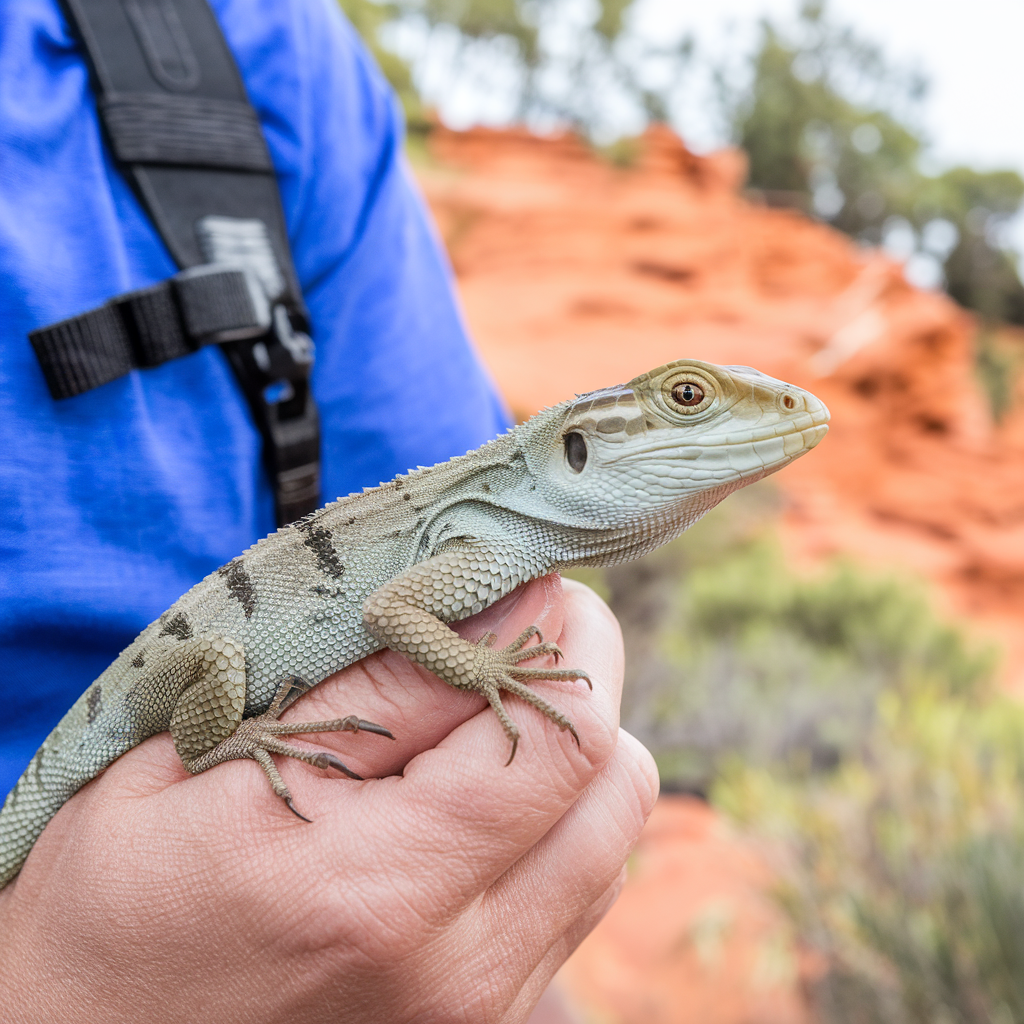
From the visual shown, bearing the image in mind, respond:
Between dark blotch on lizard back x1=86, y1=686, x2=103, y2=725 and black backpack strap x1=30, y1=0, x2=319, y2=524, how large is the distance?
0.68m

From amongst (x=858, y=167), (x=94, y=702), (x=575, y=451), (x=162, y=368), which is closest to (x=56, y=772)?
(x=94, y=702)

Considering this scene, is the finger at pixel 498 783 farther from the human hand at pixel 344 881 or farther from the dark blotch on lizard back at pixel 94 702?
the dark blotch on lizard back at pixel 94 702

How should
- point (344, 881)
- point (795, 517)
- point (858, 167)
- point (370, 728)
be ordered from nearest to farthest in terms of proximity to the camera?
point (344, 881) < point (370, 728) < point (795, 517) < point (858, 167)

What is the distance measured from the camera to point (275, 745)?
1.72m

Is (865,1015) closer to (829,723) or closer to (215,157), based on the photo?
Result: (829,723)

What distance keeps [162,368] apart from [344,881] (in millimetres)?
1389

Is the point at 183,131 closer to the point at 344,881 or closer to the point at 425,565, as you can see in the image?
the point at 425,565

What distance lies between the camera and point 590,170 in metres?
28.4

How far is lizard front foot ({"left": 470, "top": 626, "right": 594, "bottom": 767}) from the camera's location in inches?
64.4

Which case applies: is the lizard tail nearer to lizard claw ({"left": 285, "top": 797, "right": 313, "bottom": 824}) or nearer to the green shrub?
lizard claw ({"left": 285, "top": 797, "right": 313, "bottom": 824})

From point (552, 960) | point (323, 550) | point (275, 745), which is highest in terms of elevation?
point (323, 550)

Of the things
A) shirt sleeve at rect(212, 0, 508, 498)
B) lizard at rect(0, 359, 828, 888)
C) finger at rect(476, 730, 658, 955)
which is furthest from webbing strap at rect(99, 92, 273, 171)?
finger at rect(476, 730, 658, 955)

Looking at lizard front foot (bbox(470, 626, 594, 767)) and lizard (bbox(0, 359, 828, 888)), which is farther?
lizard (bbox(0, 359, 828, 888))

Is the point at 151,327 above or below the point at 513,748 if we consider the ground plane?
above
